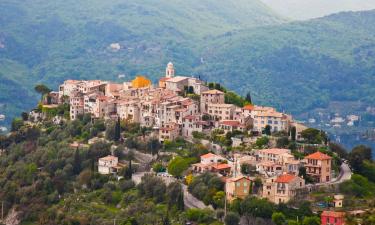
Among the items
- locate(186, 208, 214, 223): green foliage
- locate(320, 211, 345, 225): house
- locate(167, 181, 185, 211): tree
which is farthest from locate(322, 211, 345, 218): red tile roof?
locate(167, 181, 185, 211): tree

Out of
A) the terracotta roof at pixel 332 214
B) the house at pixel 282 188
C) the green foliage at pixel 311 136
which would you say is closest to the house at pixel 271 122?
the green foliage at pixel 311 136

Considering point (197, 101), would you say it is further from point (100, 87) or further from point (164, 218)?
point (164, 218)

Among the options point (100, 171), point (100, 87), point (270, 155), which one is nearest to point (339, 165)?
point (270, 155)

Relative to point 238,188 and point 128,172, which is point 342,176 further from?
point 128,172

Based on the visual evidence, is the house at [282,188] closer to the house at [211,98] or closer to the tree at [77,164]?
the tree at [77,164]

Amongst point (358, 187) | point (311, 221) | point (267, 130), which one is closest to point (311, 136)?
point (267, 130)

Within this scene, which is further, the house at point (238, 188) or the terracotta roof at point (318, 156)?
the terracotta roof at point (318, 156)

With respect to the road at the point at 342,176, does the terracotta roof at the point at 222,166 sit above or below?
above

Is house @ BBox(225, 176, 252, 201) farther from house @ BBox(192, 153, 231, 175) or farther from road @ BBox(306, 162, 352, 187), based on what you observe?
house @ BBox(192, 153, 231, 175)

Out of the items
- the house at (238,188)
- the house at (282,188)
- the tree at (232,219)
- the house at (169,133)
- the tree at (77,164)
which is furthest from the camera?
the house at (169,133)
